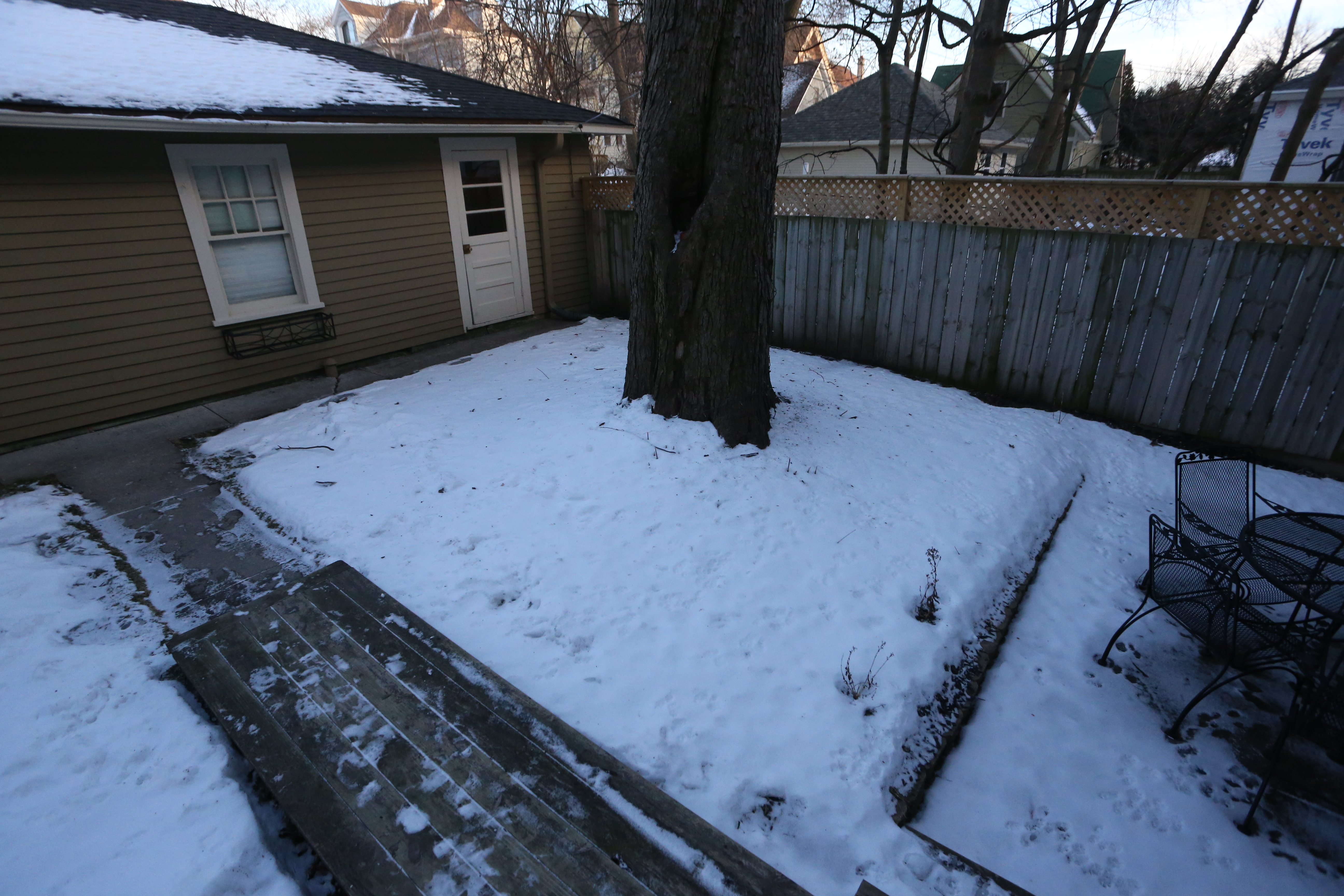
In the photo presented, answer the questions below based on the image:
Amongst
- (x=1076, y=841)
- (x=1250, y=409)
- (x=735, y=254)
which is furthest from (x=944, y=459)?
(x=1076, y=841)

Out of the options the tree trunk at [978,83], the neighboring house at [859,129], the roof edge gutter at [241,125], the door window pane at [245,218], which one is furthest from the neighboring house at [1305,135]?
the door window pane at [245,218]

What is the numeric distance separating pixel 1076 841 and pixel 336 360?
7.57 metres

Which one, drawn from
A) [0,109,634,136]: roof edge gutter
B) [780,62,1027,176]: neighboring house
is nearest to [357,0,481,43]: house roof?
[780,62,1027,176]: neighboring house

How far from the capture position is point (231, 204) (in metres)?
6.25

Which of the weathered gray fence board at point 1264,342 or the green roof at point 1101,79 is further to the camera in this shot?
the green roof at point 1101,79

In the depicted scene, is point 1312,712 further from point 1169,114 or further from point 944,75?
point 1169,114

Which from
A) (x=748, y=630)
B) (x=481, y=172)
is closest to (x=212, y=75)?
(x=481, y=172)

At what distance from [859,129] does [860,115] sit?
2.28 feet

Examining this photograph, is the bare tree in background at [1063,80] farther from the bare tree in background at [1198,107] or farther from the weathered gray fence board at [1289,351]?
the weathered gray fence board at [1289,351]

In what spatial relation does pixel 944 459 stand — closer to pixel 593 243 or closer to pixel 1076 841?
pixel 1076 841

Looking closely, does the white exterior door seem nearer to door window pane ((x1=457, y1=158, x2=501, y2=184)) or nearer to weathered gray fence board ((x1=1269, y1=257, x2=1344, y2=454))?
door window pane ((x1=457, y1=158, x2=501, y2=184))

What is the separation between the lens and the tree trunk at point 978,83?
7.63 meters

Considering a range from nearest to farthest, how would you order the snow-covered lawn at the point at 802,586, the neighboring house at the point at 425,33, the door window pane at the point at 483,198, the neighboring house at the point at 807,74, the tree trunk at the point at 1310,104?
1. the snow-covered lawn at the point at 802,586
2. the door window pane at the point at 483,198
3. the tree trunk at the point at 1310,104
4. the neighboring house at the point at 807,74
5. the neighboring house at the point at 425,33

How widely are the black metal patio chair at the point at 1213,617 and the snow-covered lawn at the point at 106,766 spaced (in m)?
3.69
